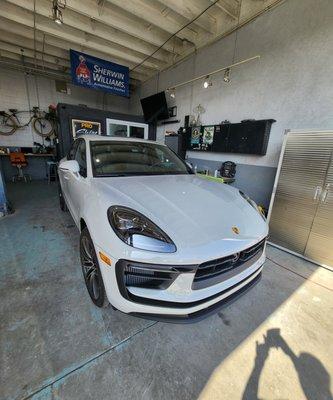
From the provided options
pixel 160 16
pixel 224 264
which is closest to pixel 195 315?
pixel 224 264

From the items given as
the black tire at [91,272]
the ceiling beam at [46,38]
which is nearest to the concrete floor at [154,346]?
the black tire at [91,272]

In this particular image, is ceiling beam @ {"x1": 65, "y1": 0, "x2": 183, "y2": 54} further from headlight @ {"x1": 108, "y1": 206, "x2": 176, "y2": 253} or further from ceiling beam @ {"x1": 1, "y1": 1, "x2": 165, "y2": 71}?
headlight @ {"x1": 108, "y1": 206, "x2": 176, "y2": 253}

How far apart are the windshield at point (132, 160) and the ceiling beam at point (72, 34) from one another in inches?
164

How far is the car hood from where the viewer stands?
1.14 m

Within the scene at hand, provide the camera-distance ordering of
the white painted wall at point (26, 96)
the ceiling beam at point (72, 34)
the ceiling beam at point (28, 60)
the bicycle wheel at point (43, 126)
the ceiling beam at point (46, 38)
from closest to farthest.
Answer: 1. the ceiling beam at point (72, 34)
2. the ceiling beam at point (46, 38)
3. the ceiling beam at point (28, 60)
4. the white painted wall at point (26, 96)
5. the bicycle wheel at point (43, 126)

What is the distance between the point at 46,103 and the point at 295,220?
841cm

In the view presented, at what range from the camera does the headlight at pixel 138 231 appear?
1052 millimetres

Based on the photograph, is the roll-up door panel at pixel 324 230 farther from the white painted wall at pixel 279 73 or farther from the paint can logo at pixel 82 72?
the paint can logo at pixel 82 72

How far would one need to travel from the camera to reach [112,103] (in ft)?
27.2

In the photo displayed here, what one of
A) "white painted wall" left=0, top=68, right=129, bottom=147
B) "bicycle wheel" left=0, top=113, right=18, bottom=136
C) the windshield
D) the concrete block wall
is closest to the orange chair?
"white painted wall" left=0, top=68, right=129, bottom=147

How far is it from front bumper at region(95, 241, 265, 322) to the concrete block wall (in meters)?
3.13

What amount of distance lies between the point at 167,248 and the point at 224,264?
1.34 ft

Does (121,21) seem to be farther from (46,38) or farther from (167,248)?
(167,248)

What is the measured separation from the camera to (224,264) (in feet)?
3.89
